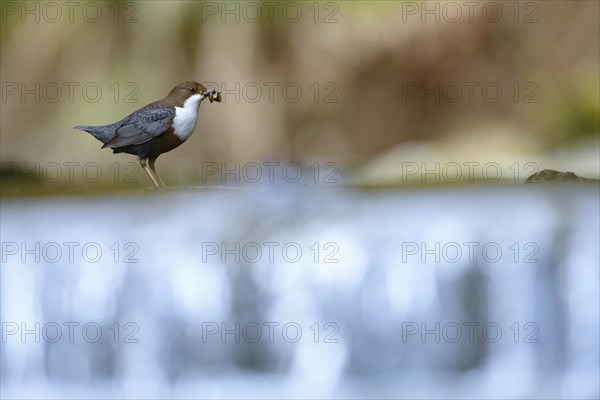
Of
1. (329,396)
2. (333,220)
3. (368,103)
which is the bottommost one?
(329,396)

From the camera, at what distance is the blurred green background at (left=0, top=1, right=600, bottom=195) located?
3379 millimetres

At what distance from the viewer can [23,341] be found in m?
1.54

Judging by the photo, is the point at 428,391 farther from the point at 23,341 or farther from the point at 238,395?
the point at 23,341

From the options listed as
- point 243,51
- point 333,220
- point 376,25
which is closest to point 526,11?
point 376,25

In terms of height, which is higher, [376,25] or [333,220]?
[376,25]

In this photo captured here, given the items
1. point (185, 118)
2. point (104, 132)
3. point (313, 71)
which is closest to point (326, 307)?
point (185, 118)

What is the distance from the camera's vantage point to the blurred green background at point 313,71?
338cm

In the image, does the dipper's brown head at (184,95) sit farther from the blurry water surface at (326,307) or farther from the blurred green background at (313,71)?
the blurred green background at (313,71)

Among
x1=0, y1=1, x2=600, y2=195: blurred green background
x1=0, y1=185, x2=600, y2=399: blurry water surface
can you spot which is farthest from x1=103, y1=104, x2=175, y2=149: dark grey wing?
x1=0, y1=1, x2=600, y2=195: blurred green background

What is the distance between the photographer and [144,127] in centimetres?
168

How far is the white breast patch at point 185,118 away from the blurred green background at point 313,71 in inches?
64.0

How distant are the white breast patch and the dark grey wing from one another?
0.01m

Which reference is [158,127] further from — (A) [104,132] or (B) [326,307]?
(B) [326,307]

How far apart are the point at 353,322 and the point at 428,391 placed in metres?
0.15
